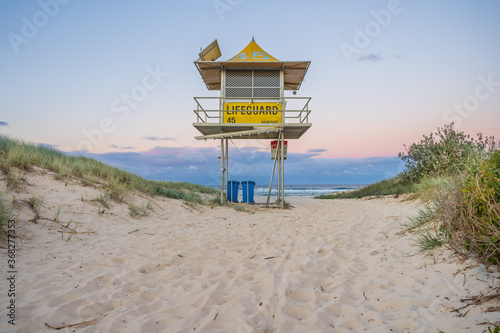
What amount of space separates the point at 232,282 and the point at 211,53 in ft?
42.8

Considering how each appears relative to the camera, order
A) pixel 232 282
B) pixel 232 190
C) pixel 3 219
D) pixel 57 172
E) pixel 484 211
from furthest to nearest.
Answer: pixel 232 190, pixel 57 172, pixel 3 219, pixel 232 282, pixel 484 211

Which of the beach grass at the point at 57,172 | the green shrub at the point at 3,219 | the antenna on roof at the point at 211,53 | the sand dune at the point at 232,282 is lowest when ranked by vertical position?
the sand dune at the point at 232,282

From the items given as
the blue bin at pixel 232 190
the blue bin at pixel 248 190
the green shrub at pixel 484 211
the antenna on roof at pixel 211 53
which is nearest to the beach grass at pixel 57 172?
the blue bin at pixel 232 190

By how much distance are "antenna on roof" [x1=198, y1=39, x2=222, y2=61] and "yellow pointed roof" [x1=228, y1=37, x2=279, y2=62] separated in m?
1.23

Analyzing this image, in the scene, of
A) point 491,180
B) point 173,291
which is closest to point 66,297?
point 173,291

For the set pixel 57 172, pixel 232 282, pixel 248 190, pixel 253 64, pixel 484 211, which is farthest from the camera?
pixel 248 190

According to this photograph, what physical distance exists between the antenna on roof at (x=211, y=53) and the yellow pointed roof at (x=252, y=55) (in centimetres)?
123

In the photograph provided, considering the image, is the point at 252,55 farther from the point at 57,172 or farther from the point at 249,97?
the point at 57,172

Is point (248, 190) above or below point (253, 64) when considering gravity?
below

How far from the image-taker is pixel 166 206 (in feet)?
35.1

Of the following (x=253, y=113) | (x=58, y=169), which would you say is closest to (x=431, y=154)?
(x=253, y=113)

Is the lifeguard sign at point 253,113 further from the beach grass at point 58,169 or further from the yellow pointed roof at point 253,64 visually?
the beach grass at point 58,169

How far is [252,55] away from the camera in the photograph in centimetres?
1413

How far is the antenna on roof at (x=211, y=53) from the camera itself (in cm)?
1403
